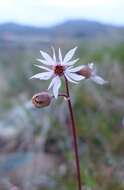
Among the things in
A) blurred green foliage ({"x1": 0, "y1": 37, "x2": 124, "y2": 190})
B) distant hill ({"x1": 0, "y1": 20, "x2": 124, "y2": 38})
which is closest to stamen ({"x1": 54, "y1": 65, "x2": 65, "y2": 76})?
blurred green foliage ({"x1": 0, "y1": 37, "x2": 124, "y2": 190})

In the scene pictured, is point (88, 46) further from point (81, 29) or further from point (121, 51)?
point (121, 51)

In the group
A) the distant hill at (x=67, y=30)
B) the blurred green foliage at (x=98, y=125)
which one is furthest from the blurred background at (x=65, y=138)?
the distant hill at (x=67, y=30)

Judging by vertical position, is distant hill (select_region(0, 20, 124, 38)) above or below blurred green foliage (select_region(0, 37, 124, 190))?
above

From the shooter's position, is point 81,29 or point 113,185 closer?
point 113,185

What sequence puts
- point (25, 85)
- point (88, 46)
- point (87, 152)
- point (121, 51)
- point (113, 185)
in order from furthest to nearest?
point (88, 46), point (25, 85), point (121, 51), point (87, 152), point (113, 185)

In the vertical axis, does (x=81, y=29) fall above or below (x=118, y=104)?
above

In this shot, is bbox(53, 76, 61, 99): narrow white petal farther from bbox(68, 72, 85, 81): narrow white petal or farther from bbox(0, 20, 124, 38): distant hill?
bbox(0, 20, 124, 38): distant hill

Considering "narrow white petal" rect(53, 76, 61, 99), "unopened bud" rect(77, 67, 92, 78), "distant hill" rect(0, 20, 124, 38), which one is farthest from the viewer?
"distant hill" rect(0, 20, 124, 38)

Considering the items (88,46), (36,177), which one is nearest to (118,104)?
(36,177)

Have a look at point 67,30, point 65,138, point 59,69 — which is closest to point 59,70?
point 59,69
